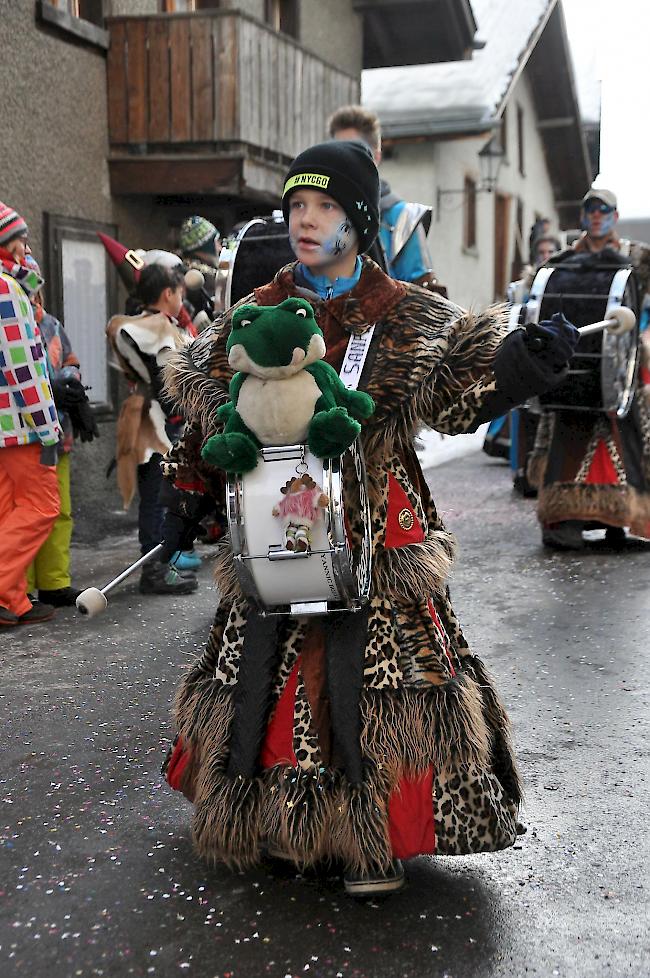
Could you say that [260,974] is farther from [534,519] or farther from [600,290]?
[534,519]

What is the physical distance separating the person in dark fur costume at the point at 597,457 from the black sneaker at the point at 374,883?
4812 mm

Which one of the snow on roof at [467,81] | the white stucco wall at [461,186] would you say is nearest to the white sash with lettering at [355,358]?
the white stucco wall at [461,186]

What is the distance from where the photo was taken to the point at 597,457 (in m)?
7.57

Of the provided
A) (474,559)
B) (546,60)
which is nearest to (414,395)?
(474,559)

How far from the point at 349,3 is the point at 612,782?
38.1ft

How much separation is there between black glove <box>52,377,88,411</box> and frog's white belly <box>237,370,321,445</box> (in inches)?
140

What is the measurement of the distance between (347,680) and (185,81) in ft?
24.4

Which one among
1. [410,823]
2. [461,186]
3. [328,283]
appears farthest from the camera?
[461,186]

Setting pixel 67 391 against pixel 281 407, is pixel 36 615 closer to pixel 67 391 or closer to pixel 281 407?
pixel 67 391

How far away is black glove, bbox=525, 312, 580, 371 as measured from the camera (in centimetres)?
284

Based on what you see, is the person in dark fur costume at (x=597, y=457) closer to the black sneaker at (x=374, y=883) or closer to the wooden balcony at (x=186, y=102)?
the wooden balcony at (x=186, y=102)

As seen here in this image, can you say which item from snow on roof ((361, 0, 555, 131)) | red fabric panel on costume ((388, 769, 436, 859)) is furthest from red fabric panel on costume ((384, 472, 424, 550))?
snow on roof ((361, 0, 555, 131))

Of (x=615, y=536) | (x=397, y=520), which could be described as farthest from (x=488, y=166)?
(x=397, y=520)

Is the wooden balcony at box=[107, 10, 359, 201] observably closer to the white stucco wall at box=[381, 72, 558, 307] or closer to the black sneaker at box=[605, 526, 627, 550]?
the black sneaker at box=[605, 526, 627, 550]
